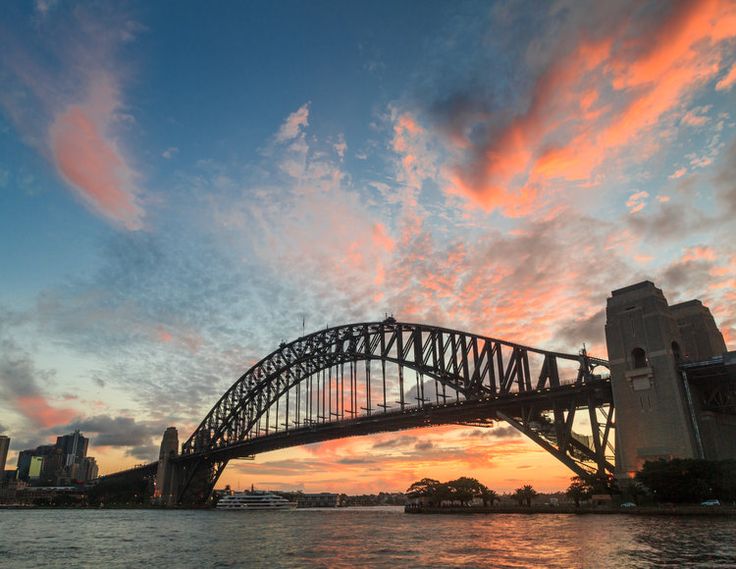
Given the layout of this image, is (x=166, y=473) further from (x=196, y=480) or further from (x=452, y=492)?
(x=452, y=492)

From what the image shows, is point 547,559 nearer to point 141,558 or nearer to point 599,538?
point 599,538

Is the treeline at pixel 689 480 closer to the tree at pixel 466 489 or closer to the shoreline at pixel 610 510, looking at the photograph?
the shoreline at pixel 610 510

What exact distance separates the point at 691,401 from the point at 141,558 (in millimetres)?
53831

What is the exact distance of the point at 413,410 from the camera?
94.4m

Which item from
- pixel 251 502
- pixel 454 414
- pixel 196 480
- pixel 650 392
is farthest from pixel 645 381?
pixel 196 480

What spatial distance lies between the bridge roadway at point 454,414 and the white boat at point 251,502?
26173 millimetres

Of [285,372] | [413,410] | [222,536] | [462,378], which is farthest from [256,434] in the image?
[222,536]

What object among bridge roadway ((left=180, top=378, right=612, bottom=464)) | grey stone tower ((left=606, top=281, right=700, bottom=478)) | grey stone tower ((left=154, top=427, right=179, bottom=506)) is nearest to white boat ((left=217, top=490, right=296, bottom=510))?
grey stone tower ((left=154, top=427, right=179, bottom=506))

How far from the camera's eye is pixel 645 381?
2480 inches

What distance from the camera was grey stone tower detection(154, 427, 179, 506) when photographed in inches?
6068

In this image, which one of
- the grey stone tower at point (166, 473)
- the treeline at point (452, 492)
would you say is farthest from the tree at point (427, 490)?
the grey stone tower at point (166, 473)

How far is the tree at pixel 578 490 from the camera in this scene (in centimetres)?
7175

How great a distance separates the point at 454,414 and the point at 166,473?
97.7 m

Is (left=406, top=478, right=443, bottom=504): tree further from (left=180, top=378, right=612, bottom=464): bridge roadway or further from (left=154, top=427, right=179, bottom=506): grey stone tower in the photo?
(left=154, top=427, right=179, bottom=506): grey stone tower
